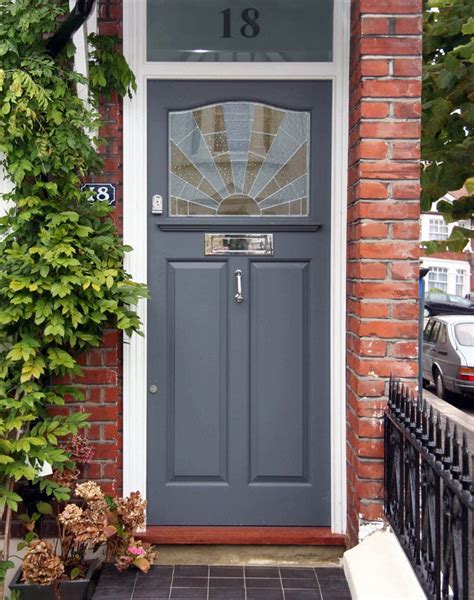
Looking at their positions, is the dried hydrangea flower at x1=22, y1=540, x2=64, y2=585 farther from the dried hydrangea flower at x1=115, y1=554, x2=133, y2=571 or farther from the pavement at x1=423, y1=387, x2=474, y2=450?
the pavement at x1=423, y1=387, x2=474, y2=450

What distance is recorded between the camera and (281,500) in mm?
4008

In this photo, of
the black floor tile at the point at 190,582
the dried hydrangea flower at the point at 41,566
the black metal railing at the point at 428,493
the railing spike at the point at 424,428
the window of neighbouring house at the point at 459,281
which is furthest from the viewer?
the window of neighbouring house at the point at 459,281

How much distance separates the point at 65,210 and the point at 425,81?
3160 mm

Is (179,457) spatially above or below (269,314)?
below

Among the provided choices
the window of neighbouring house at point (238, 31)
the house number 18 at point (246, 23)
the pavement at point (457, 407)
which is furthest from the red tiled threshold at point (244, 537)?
the pavement at point (457, 407)

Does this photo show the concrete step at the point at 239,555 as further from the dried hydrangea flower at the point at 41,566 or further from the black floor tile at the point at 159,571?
the dried hydrangea flower at the point at 41,566

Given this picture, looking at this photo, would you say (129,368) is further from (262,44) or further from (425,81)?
(425,81)

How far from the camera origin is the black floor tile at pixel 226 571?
12.3 ft

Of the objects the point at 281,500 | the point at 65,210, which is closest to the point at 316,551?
the point at 281,500

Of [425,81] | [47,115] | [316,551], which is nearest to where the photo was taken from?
[47,115]

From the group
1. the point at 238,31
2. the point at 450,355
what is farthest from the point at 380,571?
the point at 450,355

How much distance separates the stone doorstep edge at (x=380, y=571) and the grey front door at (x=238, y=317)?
565mm

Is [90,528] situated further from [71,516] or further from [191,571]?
[191,571]

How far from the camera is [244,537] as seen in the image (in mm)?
3893
